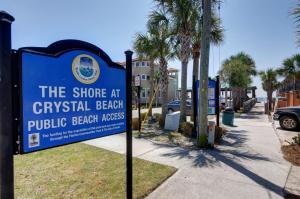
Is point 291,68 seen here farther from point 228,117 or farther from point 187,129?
point 187,129

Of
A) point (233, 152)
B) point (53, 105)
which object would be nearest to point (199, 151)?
point (233, 152)

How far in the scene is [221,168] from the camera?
5.42m

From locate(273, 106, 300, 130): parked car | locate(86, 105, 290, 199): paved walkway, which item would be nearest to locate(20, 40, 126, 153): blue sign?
locate(86, 105, 290, 199): paved walkway

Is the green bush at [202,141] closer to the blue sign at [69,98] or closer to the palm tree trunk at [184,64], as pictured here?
the palm tree trunk at [184,64]

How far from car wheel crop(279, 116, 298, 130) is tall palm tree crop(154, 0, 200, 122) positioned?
5.28 meters

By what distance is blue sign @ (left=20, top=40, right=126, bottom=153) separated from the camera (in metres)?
2.19

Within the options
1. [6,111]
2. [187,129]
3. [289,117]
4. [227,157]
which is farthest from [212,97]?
[6,111]

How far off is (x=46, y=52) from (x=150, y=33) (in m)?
12.4

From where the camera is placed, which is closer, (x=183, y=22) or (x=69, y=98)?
(x=69, y=98)

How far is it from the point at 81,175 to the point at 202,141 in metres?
4.14

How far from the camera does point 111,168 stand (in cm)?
534

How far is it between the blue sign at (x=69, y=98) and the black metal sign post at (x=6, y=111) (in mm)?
165

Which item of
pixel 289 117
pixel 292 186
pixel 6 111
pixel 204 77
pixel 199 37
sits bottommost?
pixel 292 186

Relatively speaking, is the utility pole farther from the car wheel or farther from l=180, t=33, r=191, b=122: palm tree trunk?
the car wheel
